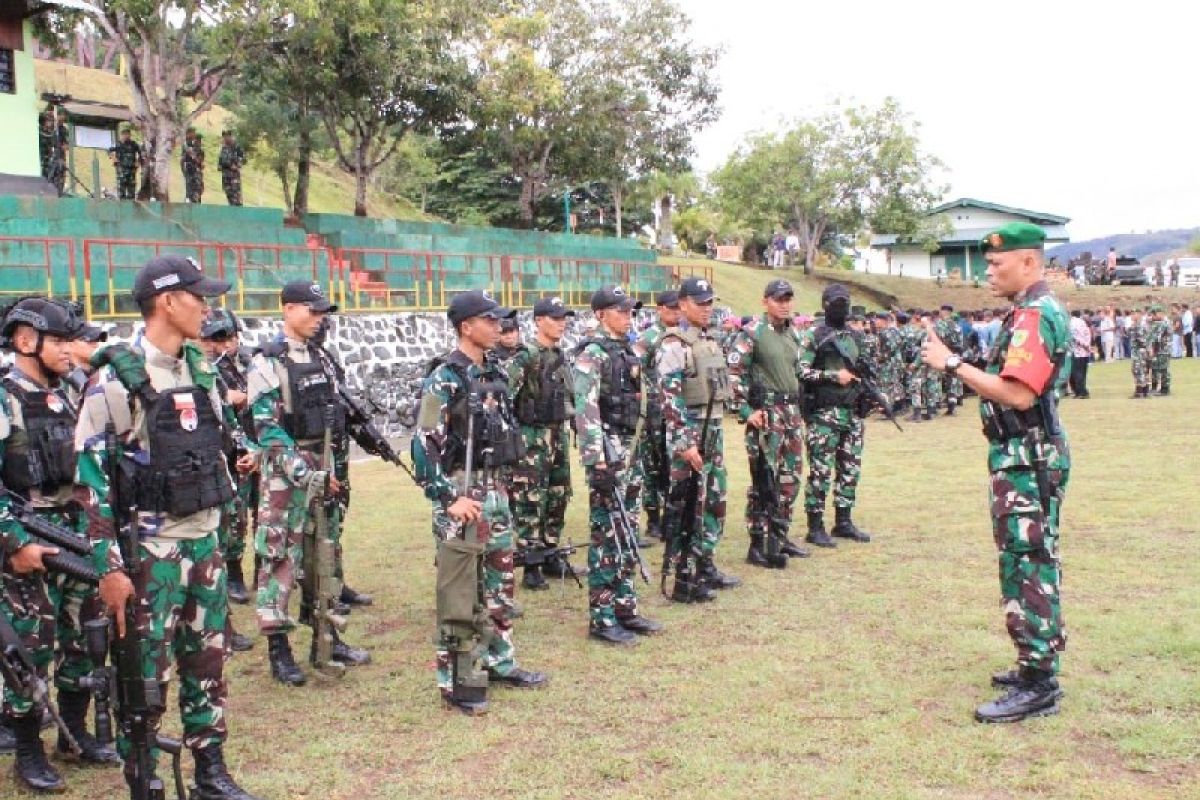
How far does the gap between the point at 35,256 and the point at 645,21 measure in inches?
1038

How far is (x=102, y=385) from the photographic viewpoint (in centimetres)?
390

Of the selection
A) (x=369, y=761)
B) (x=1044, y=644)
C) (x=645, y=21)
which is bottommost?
(x=369, y=761)

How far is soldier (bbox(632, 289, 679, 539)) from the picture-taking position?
7.43 m

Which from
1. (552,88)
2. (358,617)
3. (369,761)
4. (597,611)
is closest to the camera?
(369,761)

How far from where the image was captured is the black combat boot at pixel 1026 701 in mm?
4836

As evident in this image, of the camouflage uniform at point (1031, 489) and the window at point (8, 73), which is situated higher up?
the window at point (8, 73)

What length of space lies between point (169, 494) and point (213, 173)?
41.4 meters

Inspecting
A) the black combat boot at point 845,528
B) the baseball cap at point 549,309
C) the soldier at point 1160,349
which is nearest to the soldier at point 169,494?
the baseball cap at point 549,309

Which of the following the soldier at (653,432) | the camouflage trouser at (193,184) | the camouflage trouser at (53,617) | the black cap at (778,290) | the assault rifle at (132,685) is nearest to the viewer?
the assault rifle at (132,685)

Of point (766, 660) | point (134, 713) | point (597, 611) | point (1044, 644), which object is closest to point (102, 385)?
point (134, 713)

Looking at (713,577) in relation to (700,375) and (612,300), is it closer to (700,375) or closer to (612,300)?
(700,375)

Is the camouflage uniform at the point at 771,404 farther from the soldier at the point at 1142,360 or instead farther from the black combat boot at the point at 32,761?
the soldier at the point at 1142,360

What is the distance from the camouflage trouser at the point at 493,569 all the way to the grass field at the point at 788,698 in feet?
0.72

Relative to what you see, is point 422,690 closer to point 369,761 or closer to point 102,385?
point 369,761
